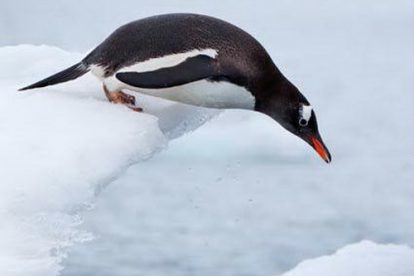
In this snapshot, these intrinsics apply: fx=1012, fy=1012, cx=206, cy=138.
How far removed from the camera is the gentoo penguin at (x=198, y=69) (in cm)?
375

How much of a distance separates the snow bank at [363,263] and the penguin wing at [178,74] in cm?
79

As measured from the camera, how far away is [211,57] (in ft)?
12.3

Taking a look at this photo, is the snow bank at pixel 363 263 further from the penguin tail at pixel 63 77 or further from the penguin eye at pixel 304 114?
the penguin tail at pixel 63 77

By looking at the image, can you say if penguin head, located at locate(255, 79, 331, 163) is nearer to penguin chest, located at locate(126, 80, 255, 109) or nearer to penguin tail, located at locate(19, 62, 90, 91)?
penguin chest, located at locate(126, 80, 255, 109)

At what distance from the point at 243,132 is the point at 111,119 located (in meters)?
1.12

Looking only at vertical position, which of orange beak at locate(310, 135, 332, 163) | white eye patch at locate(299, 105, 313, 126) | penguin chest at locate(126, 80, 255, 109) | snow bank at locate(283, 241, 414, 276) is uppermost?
penguin chest at locate(126, 80, 255, 109)

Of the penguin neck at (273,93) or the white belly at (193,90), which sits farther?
the penguin neck at (273,93)

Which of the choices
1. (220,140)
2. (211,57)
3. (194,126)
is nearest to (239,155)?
(220,140)

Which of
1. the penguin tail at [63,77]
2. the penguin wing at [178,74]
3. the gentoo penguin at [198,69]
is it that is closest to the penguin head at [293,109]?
the gentoo penguin at [198,69]

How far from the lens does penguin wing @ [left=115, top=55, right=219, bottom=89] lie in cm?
372

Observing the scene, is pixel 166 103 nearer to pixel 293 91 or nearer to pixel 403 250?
pixel 293 91

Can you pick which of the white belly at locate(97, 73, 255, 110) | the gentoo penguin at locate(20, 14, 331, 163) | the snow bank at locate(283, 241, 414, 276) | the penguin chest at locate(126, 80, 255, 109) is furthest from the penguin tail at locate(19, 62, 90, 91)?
the snow bank at locate(283, 241, 414, 276)

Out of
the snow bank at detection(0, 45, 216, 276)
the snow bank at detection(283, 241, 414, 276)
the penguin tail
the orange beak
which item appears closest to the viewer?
the snow bank at detection(0, 45, 216, 276)

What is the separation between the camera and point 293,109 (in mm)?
3893
